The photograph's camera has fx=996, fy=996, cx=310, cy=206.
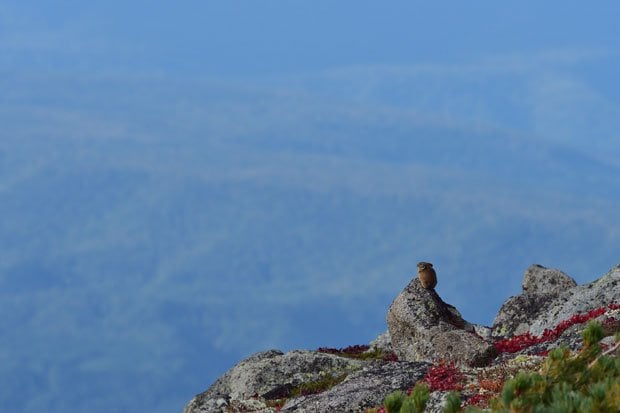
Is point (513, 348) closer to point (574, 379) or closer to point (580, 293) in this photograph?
point (580, 293)

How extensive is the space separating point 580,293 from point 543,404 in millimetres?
24457

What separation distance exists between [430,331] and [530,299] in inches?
417

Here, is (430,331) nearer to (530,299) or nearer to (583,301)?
(583,301)

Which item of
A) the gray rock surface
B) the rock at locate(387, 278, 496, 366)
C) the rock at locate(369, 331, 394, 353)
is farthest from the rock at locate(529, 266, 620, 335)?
the rock at locate(369, 331, 394, 353)

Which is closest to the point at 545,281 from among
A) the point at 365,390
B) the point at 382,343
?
the point at 382,343

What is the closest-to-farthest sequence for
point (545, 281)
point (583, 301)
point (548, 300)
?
point (583, 301), point (548, 300), point (545, 281)

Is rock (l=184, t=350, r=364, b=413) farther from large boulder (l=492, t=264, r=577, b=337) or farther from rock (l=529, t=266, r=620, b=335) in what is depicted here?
large boulder (l=492, t=264, r=577, b=337)

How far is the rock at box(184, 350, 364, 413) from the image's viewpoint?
1404 inches

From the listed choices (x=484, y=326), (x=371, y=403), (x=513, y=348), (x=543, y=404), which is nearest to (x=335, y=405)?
(x=371, y=403)

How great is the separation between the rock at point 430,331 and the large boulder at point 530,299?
4.44 meters

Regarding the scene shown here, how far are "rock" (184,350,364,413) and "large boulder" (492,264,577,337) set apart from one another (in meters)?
8.83

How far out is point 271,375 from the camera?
120 feet

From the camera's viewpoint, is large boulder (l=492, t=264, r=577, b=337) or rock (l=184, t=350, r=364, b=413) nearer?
rock (l=184, t=350, r=364, b=413)

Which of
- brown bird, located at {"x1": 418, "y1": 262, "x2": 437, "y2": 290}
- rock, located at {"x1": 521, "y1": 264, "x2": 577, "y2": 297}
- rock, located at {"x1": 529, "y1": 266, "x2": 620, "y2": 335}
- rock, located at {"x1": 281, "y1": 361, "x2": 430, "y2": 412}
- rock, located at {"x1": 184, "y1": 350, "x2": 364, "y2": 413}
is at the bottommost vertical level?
rock, located at {"x1": 281, "y1": 361, "x2": 430, "y2": 412}
